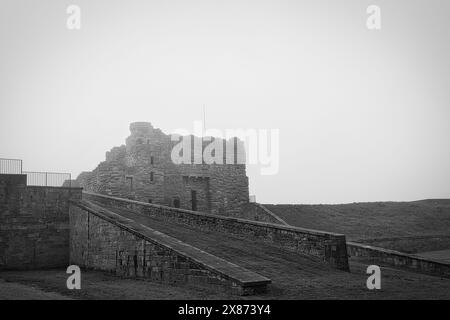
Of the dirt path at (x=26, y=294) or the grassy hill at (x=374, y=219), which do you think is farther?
the grassy hill at (x=374, y=219)

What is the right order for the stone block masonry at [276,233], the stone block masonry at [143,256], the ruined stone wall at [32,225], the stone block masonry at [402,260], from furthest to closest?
the ruined stone wall at [32,225], the stone block masonry at [402,260], the stone block masonry at [276,233], the stone block masonry at [143,256]

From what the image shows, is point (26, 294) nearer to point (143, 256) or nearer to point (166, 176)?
point (143, 256)

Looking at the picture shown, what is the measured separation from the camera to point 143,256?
15492 mm

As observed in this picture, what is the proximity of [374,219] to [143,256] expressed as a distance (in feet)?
88.4

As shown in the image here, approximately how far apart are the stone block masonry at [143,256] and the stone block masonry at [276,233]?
364 centimetres

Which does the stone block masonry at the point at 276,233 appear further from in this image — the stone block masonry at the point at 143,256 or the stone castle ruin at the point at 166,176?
the stone castle ruin at the point at 166,176

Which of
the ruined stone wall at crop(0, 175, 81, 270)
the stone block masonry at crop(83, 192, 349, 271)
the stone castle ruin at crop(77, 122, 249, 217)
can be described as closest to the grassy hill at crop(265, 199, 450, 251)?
the stone castle ruin at crop(77, 122, 249, 217)

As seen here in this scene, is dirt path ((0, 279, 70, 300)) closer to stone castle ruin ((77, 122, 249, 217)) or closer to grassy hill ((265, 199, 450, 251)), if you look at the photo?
stone castle ruin ((77, 122, 249, 217))

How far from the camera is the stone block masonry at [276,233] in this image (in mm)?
16328

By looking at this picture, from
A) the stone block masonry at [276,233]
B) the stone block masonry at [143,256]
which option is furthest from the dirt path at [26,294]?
the stone block masonry at [276,233]

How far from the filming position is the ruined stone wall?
21734 millimetres

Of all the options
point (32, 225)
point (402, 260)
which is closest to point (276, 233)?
point (402, 260)
